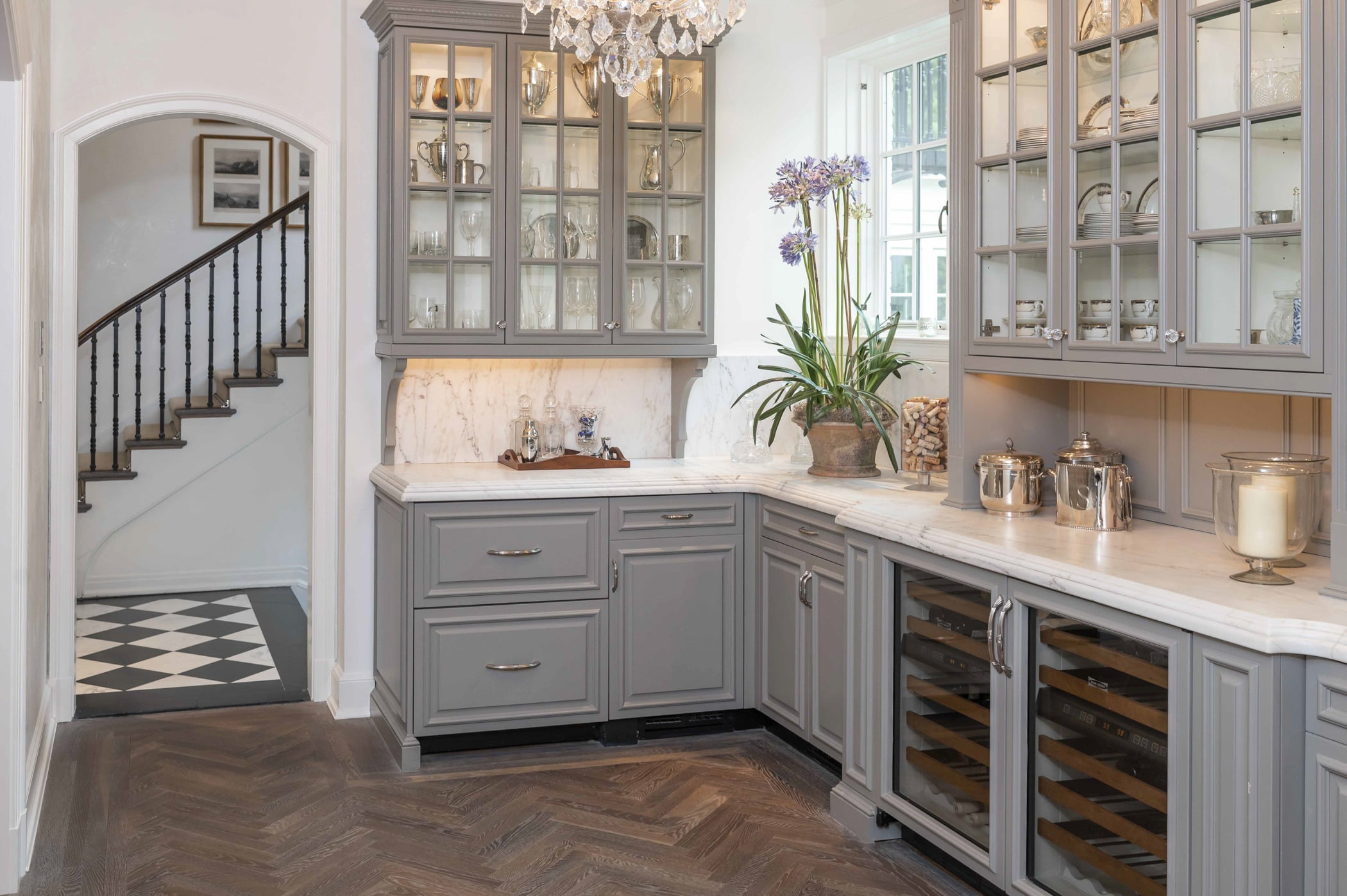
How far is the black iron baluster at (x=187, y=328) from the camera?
24.0 feet

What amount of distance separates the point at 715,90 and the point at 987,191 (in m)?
1.84

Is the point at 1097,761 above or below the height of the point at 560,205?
below

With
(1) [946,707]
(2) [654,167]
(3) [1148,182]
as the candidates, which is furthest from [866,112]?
(1) [946,707]

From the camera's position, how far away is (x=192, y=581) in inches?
283

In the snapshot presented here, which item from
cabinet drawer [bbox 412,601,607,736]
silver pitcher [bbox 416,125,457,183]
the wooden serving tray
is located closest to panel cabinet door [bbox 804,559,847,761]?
cabinet drawer [bbox 412,601,607,736]

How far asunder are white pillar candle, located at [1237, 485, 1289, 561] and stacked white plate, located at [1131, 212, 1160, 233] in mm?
666

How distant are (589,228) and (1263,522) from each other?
9.20 feet

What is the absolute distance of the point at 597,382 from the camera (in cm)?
511

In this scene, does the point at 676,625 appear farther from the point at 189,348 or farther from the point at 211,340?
the point at 189,348


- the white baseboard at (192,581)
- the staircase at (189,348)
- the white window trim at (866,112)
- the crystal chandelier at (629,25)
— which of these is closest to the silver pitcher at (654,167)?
the white window trim at (866,112)

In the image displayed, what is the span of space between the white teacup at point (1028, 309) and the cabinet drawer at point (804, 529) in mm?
883

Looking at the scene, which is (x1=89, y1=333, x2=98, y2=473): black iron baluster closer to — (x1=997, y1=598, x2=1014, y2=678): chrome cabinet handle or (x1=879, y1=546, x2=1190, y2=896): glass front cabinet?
(x1=879, y1=546, x2=1190, y2=896): glass front cabinet

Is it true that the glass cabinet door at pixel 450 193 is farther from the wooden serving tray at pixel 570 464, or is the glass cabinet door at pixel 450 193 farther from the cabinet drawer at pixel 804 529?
the cabinet drawer at pixel 804 529

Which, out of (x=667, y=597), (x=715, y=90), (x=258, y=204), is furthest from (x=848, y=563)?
(x=258, y=204)
